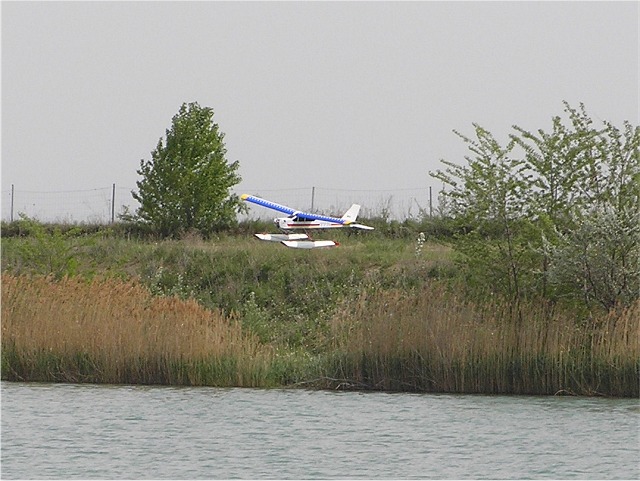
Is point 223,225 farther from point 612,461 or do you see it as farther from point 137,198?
point 612,461

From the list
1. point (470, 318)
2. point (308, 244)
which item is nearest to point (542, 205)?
point (470, 318)

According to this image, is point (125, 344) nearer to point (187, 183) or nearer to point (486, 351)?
point (486, 351)

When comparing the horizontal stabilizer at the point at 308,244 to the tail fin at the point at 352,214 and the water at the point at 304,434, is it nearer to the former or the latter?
the tail fin at the point at 352,214

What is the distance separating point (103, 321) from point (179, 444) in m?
5.14

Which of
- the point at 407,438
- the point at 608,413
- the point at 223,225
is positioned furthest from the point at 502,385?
the point at 223,225

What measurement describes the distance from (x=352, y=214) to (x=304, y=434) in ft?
84.4

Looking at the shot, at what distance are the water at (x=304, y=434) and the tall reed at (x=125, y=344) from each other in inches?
14.9

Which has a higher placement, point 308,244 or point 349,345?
point 308,244

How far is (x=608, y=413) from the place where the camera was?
1691 centimetres

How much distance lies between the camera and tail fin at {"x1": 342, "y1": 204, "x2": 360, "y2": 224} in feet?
134

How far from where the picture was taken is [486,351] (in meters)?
18.8

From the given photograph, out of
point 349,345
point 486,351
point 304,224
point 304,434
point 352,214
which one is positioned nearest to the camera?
point 304,434

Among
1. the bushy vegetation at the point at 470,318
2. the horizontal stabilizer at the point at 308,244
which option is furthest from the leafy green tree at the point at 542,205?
the horizontal stabilizer at the point at 308,244

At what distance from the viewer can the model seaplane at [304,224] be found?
119 ft
